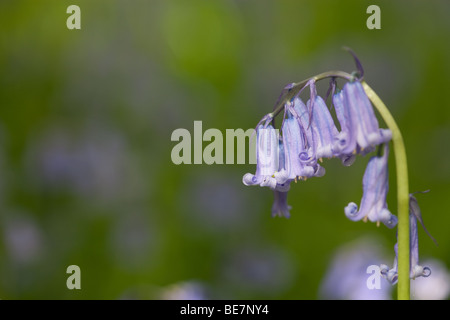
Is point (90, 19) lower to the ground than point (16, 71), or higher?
Result: higher

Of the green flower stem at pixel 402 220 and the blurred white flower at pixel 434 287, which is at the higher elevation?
the green flower stem at pixel 402 220

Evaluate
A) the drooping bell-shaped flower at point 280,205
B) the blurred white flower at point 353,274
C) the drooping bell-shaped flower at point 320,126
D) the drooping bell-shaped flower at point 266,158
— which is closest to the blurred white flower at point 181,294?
the blurred white flower at point 353,274

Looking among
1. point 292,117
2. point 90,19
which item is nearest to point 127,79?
point 90,19

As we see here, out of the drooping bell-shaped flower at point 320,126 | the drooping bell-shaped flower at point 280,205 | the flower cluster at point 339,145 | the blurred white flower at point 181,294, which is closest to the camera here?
the flower cluster at point 339,145

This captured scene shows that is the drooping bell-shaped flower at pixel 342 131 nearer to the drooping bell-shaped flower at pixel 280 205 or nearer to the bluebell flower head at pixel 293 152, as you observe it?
the bluebell flower head at pixel 293 152

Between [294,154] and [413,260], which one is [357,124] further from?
[413,260]

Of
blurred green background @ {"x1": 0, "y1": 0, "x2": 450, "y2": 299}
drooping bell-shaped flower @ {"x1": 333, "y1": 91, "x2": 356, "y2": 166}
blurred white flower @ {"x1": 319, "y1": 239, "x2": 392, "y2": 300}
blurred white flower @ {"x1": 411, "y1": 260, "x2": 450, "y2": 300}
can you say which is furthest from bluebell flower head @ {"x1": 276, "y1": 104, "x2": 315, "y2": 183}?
blurred green background @ {"x1": 0, "y1": 0, "x2": 450, "y2": 299}
